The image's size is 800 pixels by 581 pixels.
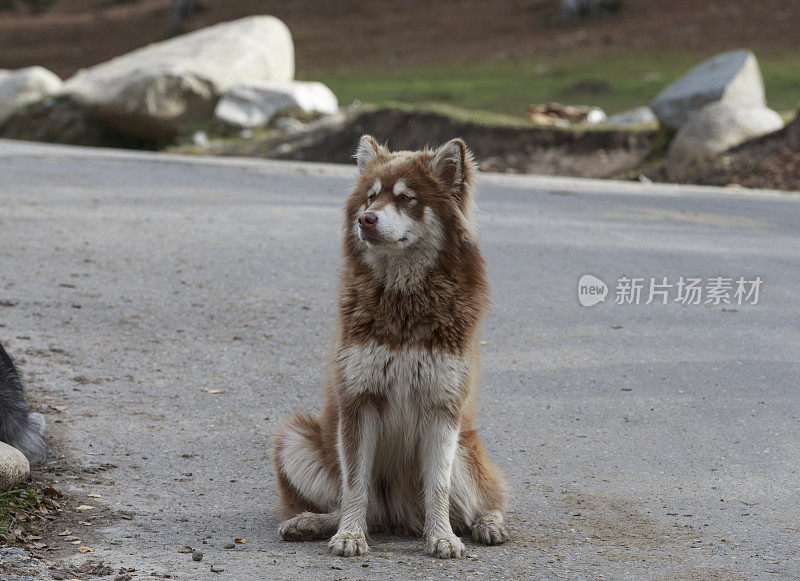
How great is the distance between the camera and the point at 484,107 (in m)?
27.4

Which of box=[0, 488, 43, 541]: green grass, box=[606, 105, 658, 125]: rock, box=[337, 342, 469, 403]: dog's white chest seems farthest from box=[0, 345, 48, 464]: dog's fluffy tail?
box=[606, 105, 658, 125]: rock

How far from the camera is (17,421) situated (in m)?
5.82

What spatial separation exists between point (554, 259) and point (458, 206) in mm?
6341

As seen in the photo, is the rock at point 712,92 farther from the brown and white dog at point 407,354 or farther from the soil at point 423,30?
the brown and white dog at point 407,354

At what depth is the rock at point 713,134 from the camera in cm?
1880

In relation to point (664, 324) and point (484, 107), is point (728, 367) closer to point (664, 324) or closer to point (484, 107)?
point (664, 324)

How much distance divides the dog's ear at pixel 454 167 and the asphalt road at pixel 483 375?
1.78 meters

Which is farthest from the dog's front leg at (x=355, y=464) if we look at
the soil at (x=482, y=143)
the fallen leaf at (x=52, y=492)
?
the soil at (x=482, y=143)

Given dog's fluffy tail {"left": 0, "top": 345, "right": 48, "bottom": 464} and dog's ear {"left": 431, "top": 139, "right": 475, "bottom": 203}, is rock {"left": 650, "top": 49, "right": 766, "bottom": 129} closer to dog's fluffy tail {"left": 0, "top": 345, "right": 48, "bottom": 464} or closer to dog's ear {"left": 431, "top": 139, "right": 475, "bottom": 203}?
dog's ear {"left": 431, "top": 139, "right": 475, "bottom": 203}

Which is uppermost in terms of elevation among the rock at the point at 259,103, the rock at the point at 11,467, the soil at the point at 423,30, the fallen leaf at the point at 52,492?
the soil at the point at 423,30

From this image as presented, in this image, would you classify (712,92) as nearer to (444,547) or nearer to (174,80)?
(174,80)

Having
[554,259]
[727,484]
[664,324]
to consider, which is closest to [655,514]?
[727,484]

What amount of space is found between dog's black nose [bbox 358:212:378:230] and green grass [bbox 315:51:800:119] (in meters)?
21.6

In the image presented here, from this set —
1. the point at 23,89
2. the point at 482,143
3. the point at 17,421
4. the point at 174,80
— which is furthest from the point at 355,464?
the point at 23,89
